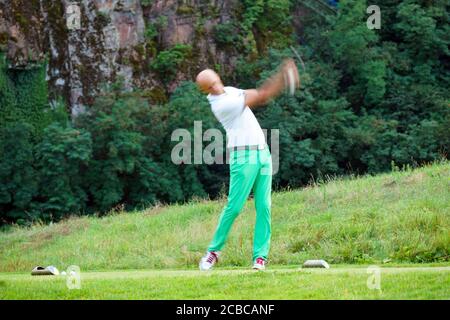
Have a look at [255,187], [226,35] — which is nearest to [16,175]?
[226,35]

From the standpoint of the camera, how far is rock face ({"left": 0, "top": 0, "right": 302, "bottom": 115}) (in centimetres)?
4925

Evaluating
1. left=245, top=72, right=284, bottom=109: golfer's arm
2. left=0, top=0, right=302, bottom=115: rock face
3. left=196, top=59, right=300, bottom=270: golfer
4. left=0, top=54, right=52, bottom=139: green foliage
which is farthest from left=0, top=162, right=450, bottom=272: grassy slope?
left=0, top=0, right=302, bottom=115: rock face

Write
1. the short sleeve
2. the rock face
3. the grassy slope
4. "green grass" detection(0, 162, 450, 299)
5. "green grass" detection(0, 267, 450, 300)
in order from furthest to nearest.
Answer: the rock face, the grassy slope, the short sleeve, "green grass" detection(0, 162, 450, 299), "green grass" detection(0, 267, 450, 300)

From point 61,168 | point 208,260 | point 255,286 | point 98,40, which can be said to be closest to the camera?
point 255,286

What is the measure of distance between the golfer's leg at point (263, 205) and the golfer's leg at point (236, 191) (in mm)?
107

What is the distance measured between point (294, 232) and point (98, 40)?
1350 inches

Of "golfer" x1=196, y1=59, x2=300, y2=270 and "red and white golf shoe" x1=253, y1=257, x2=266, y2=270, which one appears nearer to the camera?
"golfer" x1=196, y1=59, x2=300, y2=270

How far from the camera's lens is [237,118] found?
35.1 feet

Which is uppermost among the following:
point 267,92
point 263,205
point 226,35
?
point 267,92

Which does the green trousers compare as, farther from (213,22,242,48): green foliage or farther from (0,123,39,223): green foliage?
(213,22,242,48): green foliage

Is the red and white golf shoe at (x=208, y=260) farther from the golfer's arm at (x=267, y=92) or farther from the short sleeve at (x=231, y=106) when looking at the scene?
the golfer's arm at (x=267, y=92)

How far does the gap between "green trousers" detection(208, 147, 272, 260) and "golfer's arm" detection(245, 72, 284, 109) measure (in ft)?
1.92

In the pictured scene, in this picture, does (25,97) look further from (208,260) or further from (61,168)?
(208,260)

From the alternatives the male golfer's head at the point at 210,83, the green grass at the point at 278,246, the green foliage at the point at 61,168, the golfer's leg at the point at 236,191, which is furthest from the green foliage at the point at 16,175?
the male golfer's head at the point at 210,83
